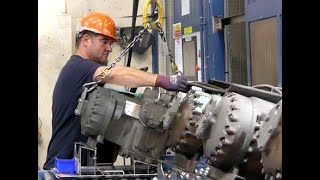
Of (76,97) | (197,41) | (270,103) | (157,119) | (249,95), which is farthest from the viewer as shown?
(197,41)

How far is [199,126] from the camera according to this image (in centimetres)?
165

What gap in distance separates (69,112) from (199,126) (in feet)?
4.27

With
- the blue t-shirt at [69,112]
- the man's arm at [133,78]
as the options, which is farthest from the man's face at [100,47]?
the man's arm at [133,78]

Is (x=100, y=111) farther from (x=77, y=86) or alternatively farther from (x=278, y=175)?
(x=278, y=175)

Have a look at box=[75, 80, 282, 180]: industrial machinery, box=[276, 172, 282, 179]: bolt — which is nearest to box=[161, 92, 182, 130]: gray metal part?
box=[75, 80, 282, 180]: industrial machinery

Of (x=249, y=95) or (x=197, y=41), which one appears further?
(x=197, y=41)

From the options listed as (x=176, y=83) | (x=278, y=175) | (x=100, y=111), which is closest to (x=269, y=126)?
(x=278, y=175)

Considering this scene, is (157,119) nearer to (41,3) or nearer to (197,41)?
(197,41)

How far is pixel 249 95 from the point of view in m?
1.69

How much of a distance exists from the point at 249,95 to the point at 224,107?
0.46ft

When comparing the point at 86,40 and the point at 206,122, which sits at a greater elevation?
the point at 86,40

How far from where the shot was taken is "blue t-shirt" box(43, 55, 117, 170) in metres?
2.77

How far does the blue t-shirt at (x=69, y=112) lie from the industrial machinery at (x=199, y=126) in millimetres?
329
